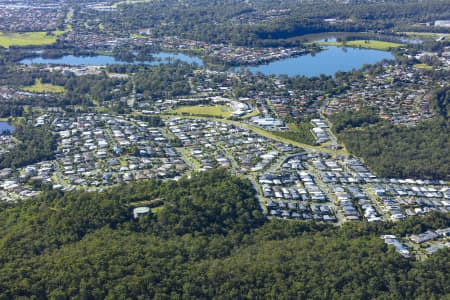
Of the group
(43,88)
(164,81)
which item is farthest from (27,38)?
(164,81)

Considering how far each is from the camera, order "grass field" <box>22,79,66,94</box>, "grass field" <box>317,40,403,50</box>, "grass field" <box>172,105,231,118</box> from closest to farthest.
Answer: "grass field" <box>172,105,231,118</box>, "grass field" <box>22,79,66,94</box>, "grass field" <box>317,40,403,50</box>

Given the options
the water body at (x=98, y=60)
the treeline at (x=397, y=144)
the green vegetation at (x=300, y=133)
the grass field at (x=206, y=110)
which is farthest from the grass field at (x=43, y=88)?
the treeline at (x=397, y=144)

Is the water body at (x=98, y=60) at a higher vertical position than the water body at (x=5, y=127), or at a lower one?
higher

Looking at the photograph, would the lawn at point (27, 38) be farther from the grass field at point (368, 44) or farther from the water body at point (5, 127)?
the grass field at point (368, 44)

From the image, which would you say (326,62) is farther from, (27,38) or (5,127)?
(27,38)

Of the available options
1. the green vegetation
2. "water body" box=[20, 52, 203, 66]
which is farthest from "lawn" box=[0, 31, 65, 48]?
the green vegetation

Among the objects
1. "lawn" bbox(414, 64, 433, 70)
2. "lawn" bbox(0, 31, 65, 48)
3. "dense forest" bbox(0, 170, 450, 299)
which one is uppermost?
"lawn" bbox(0, 31, 65, 48)

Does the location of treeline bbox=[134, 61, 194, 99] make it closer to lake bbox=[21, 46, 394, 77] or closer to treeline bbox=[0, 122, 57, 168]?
lake bbox=[21, 46, 394, 77]
